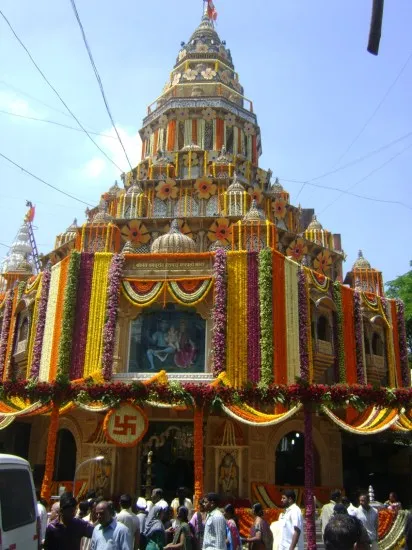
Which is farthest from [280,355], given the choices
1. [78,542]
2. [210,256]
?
[78,542]

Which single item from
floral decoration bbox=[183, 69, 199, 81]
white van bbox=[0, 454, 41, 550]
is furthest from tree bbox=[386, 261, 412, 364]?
white van bbox=[0, 454, 41, 550]

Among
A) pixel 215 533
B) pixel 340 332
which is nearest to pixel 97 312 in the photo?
pixel 340 332

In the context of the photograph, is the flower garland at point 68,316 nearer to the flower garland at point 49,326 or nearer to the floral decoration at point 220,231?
the flower garland at point 49,326

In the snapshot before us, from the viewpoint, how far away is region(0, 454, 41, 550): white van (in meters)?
6.71

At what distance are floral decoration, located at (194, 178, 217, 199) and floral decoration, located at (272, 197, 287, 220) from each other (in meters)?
4.11

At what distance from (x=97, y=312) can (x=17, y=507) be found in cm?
1532

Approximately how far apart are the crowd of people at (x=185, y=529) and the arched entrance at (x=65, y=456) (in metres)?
12.0

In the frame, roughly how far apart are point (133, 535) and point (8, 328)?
19926 mm

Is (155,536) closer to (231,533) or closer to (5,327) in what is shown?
(231,533)

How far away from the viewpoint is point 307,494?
13602 millimetres

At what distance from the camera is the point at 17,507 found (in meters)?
7.16

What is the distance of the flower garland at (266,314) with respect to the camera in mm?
20703

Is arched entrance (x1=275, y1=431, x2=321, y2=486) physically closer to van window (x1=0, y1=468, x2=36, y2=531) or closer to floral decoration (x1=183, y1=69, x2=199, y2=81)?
van window (x1=0, y1=468, x2=36, y2=531)

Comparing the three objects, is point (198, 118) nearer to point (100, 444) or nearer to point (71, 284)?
point (71, 284)
